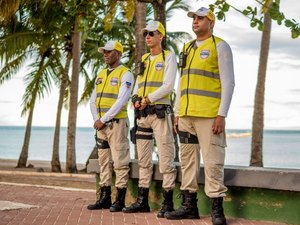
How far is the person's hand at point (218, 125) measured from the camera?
751 cm

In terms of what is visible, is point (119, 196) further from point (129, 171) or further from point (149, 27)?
point (149, 27)

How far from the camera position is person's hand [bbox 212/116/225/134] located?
7512mm

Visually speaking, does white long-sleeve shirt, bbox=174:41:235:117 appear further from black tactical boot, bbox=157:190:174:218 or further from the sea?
the sea

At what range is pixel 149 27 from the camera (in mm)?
8578

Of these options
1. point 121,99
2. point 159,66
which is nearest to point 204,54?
point 159,66

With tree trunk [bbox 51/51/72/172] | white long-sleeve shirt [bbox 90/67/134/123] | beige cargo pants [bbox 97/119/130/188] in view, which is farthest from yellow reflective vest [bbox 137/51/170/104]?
tree trunk [bbox 51/51/72/172]

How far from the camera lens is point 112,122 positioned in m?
9.11

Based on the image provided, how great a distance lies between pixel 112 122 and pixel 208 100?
1.82m

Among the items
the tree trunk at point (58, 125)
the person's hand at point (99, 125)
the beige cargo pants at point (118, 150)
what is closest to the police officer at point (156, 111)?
the beige cargo pants at point (118, 150)

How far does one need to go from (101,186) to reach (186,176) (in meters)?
1.74

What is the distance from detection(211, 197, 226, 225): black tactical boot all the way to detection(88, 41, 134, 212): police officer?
5.62 feet

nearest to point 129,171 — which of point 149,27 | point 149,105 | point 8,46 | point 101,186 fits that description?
point 101,186

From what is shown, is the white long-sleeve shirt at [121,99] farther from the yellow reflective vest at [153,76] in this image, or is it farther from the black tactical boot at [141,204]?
the black tactical boot at [141,204]

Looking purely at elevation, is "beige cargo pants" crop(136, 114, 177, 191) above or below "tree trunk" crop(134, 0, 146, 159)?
below
